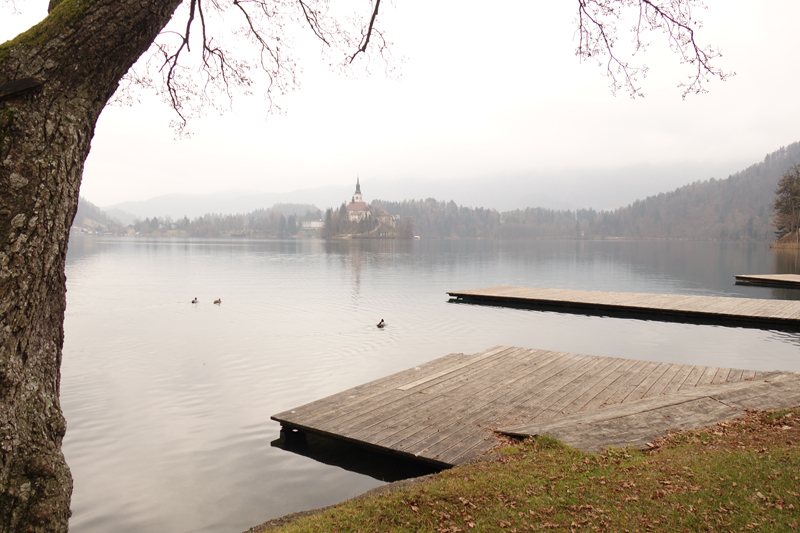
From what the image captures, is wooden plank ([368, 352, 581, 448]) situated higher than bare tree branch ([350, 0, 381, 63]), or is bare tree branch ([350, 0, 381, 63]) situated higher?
bare tree branch ([350, 0, 381, 63])

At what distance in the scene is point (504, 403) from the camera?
9.30 m

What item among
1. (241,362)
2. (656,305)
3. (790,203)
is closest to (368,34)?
(241,362)

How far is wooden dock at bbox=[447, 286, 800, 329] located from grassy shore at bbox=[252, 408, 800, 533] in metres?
18.0

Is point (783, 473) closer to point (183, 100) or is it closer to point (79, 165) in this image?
point (79, 165)

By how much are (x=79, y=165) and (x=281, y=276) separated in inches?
1777

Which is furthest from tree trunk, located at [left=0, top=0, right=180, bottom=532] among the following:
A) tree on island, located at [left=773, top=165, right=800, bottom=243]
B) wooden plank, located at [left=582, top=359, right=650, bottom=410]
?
tree on island, located at [left=773, top=165, right=800, bottom=243]

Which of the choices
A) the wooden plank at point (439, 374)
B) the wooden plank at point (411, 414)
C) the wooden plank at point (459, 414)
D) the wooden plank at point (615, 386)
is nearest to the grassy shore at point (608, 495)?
the wooden plank at point (459, 414)

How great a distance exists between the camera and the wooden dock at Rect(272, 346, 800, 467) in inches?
299

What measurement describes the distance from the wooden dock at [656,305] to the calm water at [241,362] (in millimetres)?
1222

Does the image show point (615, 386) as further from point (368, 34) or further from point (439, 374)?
point (368, 34)

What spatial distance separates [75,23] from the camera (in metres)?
3.54

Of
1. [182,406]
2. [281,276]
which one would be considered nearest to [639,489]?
[182,406]

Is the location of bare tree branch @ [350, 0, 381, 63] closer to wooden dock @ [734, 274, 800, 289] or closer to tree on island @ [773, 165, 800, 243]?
wooden dock @ [734, 274, 800, 289]

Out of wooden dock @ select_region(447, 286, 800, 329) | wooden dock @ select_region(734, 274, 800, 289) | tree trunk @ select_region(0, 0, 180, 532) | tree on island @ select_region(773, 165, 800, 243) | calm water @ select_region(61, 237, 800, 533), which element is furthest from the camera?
tree on island @ select_region(773, 165, 800, 243)
